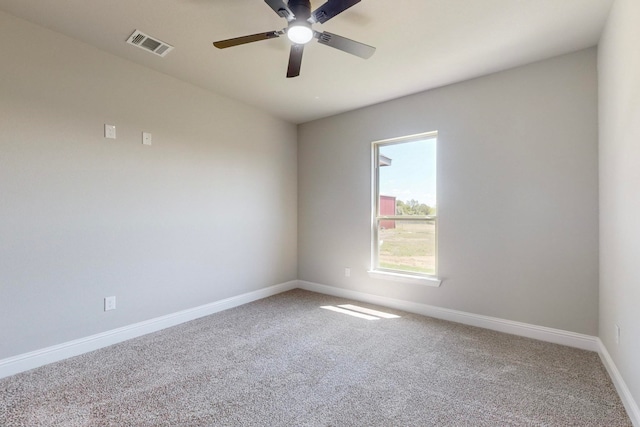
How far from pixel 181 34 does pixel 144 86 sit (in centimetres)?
85

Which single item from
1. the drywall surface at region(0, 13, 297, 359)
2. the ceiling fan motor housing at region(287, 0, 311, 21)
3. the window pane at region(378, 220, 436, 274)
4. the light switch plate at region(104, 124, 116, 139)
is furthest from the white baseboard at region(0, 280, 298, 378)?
the ceiling fan motor housing at region(287, 0, 311, 21)

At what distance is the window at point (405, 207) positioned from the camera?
348cm

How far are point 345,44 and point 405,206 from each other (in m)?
2.18

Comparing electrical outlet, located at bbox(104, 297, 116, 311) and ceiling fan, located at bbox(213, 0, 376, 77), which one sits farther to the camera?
electrical outlet, located at bbox(104, 297, 116, 311)

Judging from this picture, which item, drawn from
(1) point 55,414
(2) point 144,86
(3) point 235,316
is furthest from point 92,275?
(2) point 144,86

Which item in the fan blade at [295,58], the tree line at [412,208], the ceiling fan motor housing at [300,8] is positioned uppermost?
the ceiling fan motor housing at [300,8]

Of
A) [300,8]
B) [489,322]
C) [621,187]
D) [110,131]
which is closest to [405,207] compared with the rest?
[489,322]

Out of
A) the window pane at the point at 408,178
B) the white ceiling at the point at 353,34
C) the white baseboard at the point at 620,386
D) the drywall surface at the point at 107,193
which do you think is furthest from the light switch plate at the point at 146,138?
the white baseboard at the point at 620,386

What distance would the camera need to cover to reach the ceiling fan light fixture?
1853 millimetres

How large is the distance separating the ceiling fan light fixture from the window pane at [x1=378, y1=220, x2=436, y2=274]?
2421mm

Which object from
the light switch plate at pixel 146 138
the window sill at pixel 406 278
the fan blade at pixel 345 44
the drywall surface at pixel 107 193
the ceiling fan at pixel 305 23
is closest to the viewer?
the ceiling fan at pixel 305 23

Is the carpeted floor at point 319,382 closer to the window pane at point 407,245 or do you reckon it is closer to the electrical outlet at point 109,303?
the electrical outlet at point 109,303

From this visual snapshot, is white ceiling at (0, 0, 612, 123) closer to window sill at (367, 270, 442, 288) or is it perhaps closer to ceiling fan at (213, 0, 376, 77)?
ceiling fan at (213, 0, 376, 77)

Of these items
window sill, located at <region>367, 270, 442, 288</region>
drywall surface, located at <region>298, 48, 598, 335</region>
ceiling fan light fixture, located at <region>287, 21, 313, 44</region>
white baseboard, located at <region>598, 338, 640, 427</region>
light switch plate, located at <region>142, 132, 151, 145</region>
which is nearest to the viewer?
white baseboard, located at <region>598, 338, 640, 427</region>
